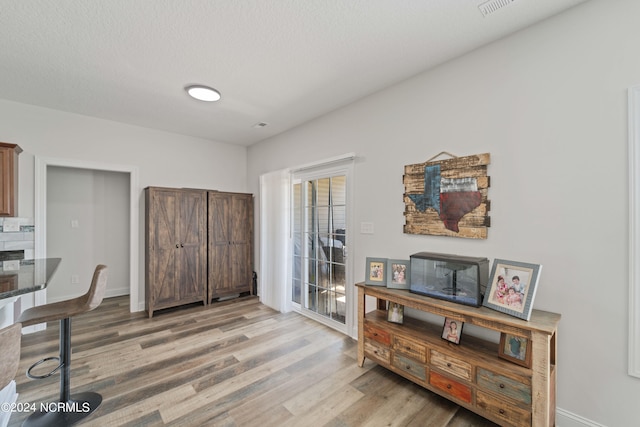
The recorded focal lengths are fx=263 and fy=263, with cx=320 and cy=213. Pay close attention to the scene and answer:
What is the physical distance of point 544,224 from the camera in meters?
1.77

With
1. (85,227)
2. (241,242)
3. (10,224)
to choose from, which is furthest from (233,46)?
(85,227)

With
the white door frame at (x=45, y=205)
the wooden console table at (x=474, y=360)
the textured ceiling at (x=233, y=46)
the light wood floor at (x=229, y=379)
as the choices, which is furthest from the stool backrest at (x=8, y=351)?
the white door frame at (x=45, y=205)

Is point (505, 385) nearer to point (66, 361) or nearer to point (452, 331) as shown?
point (452, 331)

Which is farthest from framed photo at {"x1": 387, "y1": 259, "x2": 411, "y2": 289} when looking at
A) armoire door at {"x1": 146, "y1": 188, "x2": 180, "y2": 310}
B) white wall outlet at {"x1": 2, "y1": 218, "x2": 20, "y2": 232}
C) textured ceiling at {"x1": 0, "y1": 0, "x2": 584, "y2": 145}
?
white wall outlet at {"x1": 2, "y1": 218, "x2": 20, "y2": 232}

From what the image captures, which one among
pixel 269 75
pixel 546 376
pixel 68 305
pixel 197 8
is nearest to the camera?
pixel 546 376

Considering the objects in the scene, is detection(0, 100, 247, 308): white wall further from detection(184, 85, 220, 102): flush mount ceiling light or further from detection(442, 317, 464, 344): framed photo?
detection(442, 317, 464, 344): framed photo

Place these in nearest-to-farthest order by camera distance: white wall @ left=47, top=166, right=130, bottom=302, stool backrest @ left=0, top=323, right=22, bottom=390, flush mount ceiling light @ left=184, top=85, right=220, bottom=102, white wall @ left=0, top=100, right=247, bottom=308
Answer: stool backrest @ left=0, top=323, right=22, bottom=390
flush mount ceiling light @ left=184, top=85, right=220, bottom=102
white wall @ left=0, top=100, right=247, bottom=308
white wall @ left=47, top=166, right=130, bottom=302

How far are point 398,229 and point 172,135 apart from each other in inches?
145

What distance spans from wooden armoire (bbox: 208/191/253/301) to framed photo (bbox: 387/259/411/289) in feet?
9.36

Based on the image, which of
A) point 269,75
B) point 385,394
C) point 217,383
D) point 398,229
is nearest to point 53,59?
point 269,75

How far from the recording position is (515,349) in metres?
1.67

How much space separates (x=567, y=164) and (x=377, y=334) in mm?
1844

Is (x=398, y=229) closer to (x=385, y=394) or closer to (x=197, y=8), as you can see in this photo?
(x=385, y=394)

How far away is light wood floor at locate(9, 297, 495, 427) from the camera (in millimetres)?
1790
